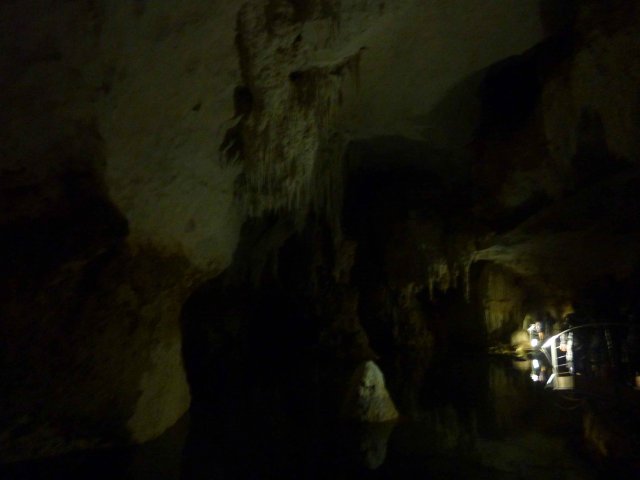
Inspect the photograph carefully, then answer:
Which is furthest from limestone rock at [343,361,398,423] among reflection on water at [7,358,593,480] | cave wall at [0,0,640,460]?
cave wall at [0,0,640,460]

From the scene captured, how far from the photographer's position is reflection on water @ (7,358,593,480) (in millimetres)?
3299

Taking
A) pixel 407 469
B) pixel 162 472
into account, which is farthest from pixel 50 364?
pixel 407 469

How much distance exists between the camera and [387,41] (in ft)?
15.1

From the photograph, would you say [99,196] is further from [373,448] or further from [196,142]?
[373,448]

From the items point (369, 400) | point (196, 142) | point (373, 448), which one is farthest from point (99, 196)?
point (369, 400)

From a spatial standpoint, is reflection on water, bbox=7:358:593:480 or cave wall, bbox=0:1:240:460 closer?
cave wall, bbox=0:1:240:460

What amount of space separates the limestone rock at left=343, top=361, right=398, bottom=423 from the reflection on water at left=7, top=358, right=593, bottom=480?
5.7 inches

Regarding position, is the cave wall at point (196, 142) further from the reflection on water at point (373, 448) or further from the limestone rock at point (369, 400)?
the limestone rock at point (369, 400)

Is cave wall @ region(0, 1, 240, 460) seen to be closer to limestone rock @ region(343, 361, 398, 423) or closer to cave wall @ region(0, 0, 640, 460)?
cave wall @ region(0, 0, 640, 460)

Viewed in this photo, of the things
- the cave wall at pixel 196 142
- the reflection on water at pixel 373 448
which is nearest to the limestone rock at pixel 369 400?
the reflection on water at pixel 373 448

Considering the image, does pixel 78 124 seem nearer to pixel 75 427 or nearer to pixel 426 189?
pixel 75 427

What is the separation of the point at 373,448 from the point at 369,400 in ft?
2.50

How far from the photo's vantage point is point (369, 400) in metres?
4.49

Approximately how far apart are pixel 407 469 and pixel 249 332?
699 centimetres
